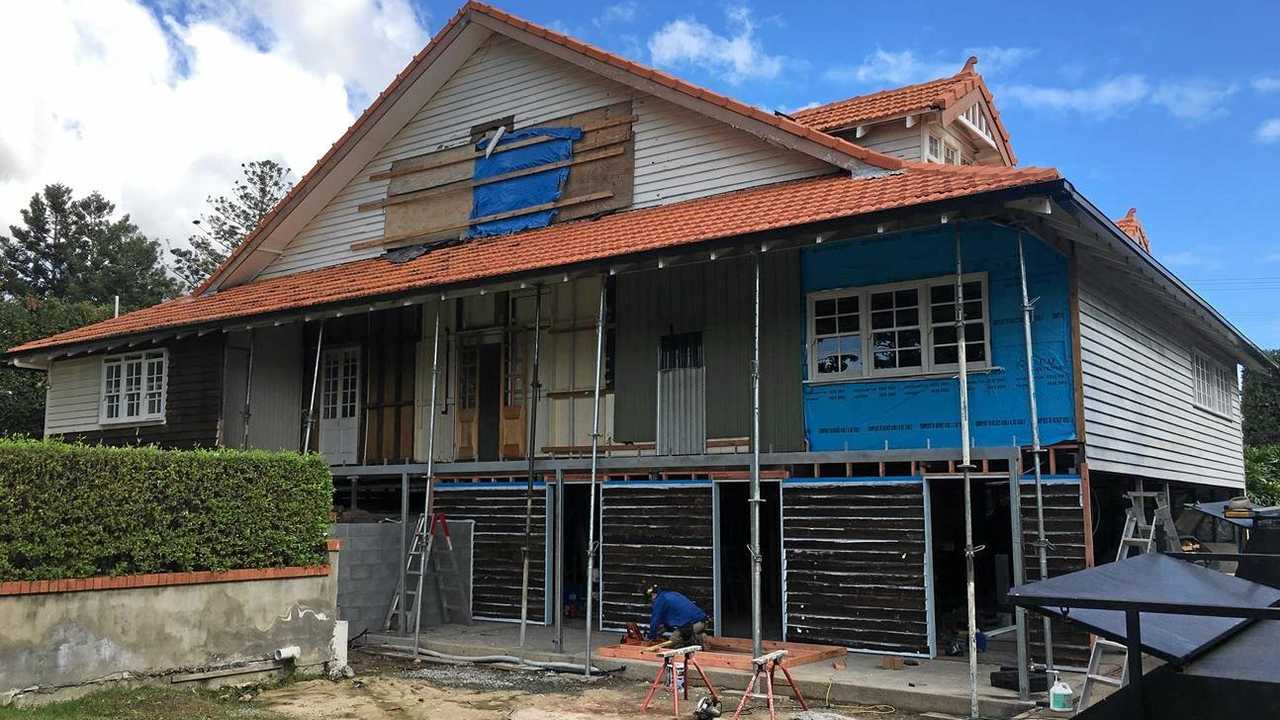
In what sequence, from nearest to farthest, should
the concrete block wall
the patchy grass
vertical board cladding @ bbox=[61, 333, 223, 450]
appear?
the patchy grass → the concrete block wall → vertical board cladding @ bbox=[61, 333, 223, 450]

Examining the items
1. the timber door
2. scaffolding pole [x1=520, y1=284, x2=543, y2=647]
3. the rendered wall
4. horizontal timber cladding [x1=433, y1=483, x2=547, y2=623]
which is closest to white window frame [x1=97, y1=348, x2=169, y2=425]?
the timber door

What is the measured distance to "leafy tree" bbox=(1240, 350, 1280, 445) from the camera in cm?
4178

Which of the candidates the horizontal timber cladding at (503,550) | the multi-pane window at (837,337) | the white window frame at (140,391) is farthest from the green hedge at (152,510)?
the white window frame at (140,391)

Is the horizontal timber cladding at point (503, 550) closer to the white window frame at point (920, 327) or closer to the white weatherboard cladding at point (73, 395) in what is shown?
the white window frame at point (920, 327)

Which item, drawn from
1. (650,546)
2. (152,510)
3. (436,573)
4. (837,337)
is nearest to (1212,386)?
(837,337)

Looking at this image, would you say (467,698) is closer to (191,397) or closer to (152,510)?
(152,510)

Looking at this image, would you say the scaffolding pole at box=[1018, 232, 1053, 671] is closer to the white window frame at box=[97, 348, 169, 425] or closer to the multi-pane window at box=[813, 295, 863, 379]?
the multi-pane window at box=[813, 295, 863, 379]

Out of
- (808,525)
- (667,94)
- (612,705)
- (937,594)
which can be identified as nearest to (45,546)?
(612,705)

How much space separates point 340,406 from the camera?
19.0 m

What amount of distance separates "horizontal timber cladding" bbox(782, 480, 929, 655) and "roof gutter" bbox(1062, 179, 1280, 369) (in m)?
3.43

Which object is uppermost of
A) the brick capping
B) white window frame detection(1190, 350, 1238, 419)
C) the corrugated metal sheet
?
white window frame detection(1190, 350, 1238, 419)

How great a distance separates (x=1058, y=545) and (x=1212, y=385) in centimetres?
1027

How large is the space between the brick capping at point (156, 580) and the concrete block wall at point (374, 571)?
3.21 meters

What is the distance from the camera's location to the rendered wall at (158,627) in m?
9.29
